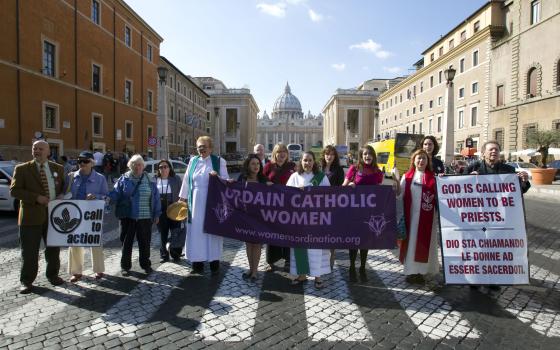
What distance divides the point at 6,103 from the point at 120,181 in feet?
61.0

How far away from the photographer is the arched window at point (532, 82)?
31156 millimetres

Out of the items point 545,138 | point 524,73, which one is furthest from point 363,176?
point 524,73

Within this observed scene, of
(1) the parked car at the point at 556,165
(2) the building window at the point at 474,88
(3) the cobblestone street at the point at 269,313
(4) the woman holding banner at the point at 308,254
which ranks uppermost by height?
(2) the building window at the point at 474,88

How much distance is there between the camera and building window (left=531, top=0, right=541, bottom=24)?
30431mm

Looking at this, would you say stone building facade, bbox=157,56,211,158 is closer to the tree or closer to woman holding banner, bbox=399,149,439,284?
the tree

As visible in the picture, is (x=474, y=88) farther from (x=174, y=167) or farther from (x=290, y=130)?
(x=290, y=130)

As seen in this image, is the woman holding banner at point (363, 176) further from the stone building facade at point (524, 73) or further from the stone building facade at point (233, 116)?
the stone building facade at point (233, 116)

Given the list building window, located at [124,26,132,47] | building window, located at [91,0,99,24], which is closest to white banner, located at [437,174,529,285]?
building window, located at [91,0,99,24]

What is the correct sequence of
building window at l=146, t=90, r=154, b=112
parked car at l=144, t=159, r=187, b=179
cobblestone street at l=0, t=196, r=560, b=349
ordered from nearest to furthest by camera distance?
1. cobblestone street at l=0, t=196, r=560, b=349
2. parked car at l=144, t=159, r=187, b=179
3. building window at l=146, t=90, r=154, b=112

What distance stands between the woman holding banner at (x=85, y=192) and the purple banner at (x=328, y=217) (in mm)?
2239

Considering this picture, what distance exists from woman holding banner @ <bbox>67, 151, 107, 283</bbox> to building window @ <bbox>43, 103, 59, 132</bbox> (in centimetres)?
2037

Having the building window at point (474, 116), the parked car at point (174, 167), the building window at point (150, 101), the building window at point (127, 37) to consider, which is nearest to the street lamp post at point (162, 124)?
the parked car at point (174, 167)

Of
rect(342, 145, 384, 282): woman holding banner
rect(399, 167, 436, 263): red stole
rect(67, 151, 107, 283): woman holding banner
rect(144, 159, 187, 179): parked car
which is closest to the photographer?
rect(399, 167, 436, 263): red stole

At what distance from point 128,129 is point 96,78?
6.06m
